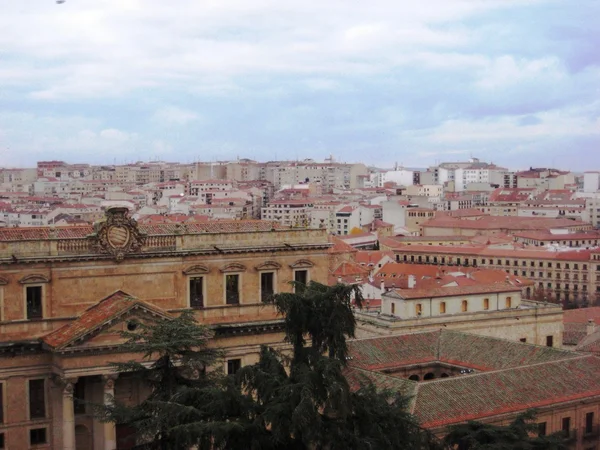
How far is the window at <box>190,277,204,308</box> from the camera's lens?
1608 inches

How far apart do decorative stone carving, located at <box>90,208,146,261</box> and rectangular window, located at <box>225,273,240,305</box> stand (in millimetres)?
4434

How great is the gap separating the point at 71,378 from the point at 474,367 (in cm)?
2140

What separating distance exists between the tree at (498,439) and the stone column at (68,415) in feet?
45.7

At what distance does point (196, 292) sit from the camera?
4103 centimetres

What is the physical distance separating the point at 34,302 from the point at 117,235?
4124 mm

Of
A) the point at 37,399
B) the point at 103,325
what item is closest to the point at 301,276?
the point at 103,325

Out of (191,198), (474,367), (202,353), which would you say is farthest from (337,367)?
(191,198)

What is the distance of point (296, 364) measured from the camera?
28.1m

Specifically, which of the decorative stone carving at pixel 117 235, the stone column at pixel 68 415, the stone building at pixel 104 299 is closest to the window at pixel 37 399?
the stone building at pixel 104 299

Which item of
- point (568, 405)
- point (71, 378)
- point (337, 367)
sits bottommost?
point (568, 405)

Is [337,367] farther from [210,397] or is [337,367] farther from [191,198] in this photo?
[191,198]

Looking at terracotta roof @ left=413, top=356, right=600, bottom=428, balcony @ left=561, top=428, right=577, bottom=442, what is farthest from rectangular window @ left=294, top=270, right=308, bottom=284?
balcony @ left=561, top=428, right=577, bottom=442

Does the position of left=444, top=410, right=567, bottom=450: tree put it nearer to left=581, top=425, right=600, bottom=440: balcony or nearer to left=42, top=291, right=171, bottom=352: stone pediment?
left=42, top=291, right=171, bottom=352: stone pediment

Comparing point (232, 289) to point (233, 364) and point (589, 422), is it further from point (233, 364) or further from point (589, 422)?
point (589, 422)
